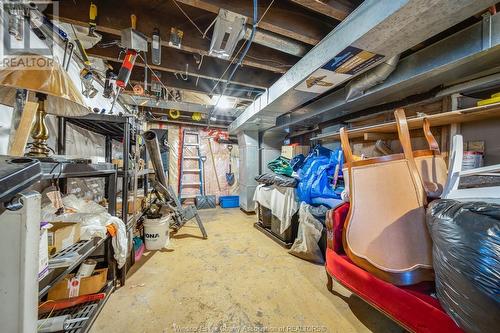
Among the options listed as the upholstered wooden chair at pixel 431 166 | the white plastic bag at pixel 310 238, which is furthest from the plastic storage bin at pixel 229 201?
the upholstered wooden chair at pixel 431 166

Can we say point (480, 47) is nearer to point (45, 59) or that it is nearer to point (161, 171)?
point (45, 59)

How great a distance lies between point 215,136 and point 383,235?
15.1 ft

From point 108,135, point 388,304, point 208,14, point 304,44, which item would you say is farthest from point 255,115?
point 388,304

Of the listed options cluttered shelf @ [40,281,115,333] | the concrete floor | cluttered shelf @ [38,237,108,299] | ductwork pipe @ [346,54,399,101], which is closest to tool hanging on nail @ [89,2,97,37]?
cluttered shelf @ [38,237,108,299]

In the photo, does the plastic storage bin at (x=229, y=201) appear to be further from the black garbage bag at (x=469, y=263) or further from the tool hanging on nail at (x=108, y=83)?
the black garbage bag at (x=469, y=263)

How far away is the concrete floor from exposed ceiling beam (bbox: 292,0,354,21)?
2.13 m

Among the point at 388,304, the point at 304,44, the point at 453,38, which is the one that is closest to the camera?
the point at 388,304

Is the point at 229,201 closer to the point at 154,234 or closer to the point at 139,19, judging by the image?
the point at 154,234

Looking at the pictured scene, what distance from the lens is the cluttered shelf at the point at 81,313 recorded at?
1171 mm

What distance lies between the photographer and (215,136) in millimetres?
5238

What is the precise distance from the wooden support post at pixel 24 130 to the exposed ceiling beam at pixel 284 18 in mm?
1100

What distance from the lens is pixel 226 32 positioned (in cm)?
147

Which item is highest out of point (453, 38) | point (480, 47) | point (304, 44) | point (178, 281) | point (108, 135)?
point (304, 44)

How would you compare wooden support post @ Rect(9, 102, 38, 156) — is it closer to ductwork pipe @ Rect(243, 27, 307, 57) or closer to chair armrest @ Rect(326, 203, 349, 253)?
ductwork pipe @ Rect(243, 27, 307, 57)
